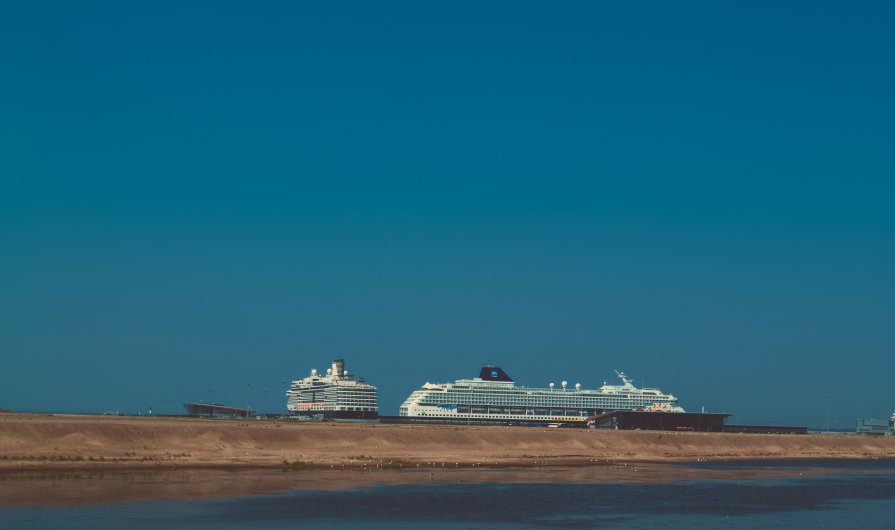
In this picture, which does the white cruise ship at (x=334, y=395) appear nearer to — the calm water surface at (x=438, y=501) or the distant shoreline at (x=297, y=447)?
the distant shoreline at (x=297, y=447)

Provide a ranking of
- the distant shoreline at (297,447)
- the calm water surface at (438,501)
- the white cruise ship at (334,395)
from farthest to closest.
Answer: the white cruise ship at (334,395), the distant shoreline at (297,447), the calm water surface at (438,501)

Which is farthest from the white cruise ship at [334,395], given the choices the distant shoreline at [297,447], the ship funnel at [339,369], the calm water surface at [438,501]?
the calm water surface at [438,501]

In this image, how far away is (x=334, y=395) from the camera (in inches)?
5915

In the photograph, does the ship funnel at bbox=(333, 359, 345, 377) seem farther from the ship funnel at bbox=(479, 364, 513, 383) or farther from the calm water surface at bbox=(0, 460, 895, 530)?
the calm water surface at bbox=(0, 460, 895, 530)

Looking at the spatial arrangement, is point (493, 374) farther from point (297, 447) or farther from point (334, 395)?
point (297, 447)

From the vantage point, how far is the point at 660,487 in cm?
4909

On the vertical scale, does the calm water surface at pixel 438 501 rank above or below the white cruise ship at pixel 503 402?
below

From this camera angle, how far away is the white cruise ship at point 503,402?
156125mm

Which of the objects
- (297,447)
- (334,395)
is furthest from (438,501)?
(334,395)

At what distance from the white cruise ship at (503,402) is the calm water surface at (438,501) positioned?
329ft

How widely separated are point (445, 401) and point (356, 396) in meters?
15.9

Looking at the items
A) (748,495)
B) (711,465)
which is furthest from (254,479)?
(711,465)

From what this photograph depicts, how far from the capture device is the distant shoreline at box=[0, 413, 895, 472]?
5081 cm

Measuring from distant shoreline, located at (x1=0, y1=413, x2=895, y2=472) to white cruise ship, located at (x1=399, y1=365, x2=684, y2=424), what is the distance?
215ft
